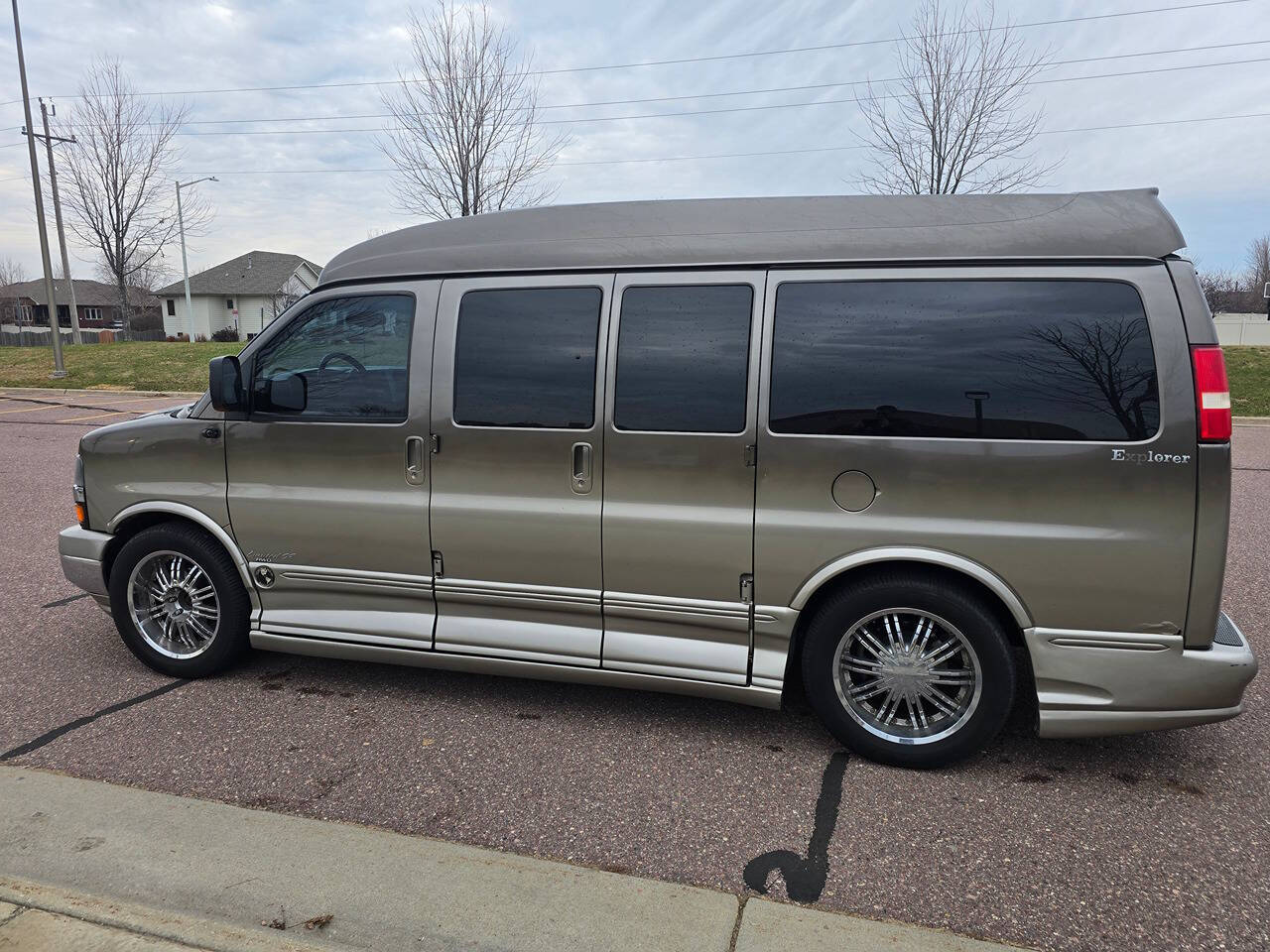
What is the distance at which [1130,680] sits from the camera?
319cm

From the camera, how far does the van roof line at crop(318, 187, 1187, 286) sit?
10.6 feet

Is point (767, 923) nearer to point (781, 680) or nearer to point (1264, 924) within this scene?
point (781, 680)

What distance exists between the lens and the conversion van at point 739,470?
316cm

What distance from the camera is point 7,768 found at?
3.40 m

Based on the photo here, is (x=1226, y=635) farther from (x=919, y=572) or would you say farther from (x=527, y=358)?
(x=527, y=358)

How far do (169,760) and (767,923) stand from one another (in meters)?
2.52

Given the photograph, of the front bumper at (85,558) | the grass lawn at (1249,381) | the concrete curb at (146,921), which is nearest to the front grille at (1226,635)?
the concrete curb at (146,921)

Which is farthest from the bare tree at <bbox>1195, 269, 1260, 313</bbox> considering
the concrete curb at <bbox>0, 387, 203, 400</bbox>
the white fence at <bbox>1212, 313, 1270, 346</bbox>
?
the concrete curb at <bbox>0, 387, 203, 400</bbox>

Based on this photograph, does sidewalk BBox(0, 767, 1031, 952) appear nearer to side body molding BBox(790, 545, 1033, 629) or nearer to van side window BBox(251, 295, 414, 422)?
side body molding BBox(790, 545, 1033, 629)

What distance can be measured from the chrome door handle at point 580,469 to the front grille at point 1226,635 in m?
2.49

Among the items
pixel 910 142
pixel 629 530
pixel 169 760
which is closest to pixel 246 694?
pixel 169 760

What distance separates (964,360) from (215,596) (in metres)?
3.71

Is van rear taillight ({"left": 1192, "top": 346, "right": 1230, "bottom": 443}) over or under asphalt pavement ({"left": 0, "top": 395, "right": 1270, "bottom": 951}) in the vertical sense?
over

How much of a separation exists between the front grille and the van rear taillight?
2.33ft
